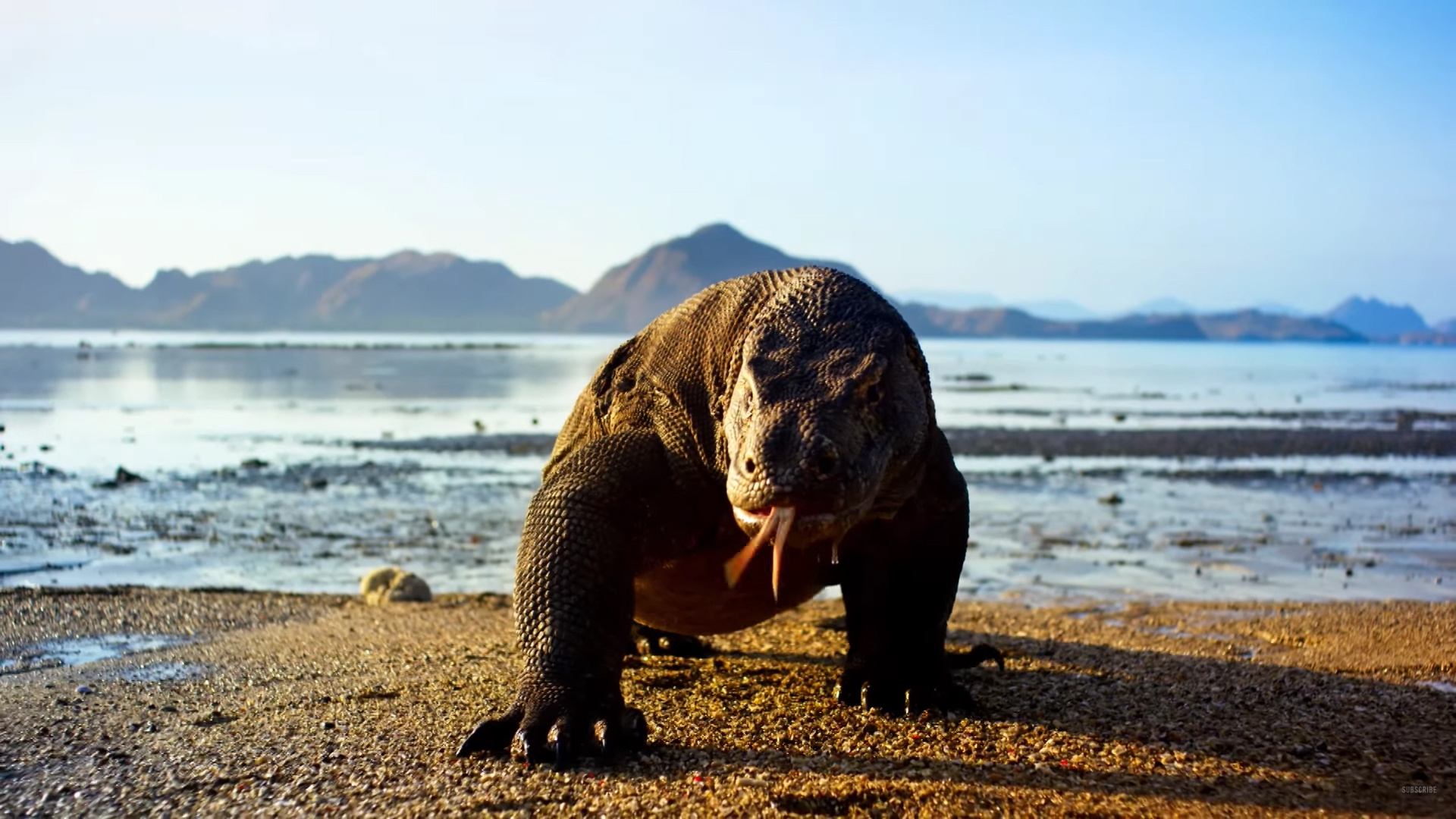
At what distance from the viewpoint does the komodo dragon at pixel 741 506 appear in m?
4.89

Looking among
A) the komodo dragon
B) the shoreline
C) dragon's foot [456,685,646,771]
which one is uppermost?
the komodo dragon

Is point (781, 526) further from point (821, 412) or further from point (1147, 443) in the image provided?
point (1147, 443)

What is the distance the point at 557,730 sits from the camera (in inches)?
219

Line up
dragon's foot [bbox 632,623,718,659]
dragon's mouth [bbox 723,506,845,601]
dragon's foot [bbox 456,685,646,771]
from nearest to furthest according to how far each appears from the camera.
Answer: dragon's mouth [bbox 723,506,845,601] → dragon's foot [bbox 456,685,646,771] → dragon's foot [bbox 632,623,718,659]

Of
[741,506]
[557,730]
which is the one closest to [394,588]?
[557,730]

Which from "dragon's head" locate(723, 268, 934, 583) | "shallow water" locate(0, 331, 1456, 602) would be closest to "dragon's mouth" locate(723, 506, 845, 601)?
"dragon's head" locate(723, 268, 934, 583)

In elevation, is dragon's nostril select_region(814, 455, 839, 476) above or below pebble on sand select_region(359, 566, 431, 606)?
above

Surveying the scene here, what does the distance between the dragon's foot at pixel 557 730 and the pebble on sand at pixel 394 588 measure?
5812 millimetres

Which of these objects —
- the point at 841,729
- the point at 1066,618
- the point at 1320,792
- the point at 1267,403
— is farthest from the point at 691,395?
the point at 1267,403

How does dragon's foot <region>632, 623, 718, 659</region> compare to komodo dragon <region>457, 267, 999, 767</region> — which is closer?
komodo dragon <region>457, 267, 999, 767</region>

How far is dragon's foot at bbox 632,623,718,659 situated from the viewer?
888 centimetres

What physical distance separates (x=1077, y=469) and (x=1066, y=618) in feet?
48.3

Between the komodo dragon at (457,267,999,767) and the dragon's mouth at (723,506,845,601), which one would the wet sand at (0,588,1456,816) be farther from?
the dragon's mouth at (723,506,845,601)

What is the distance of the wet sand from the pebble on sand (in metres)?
1.19
